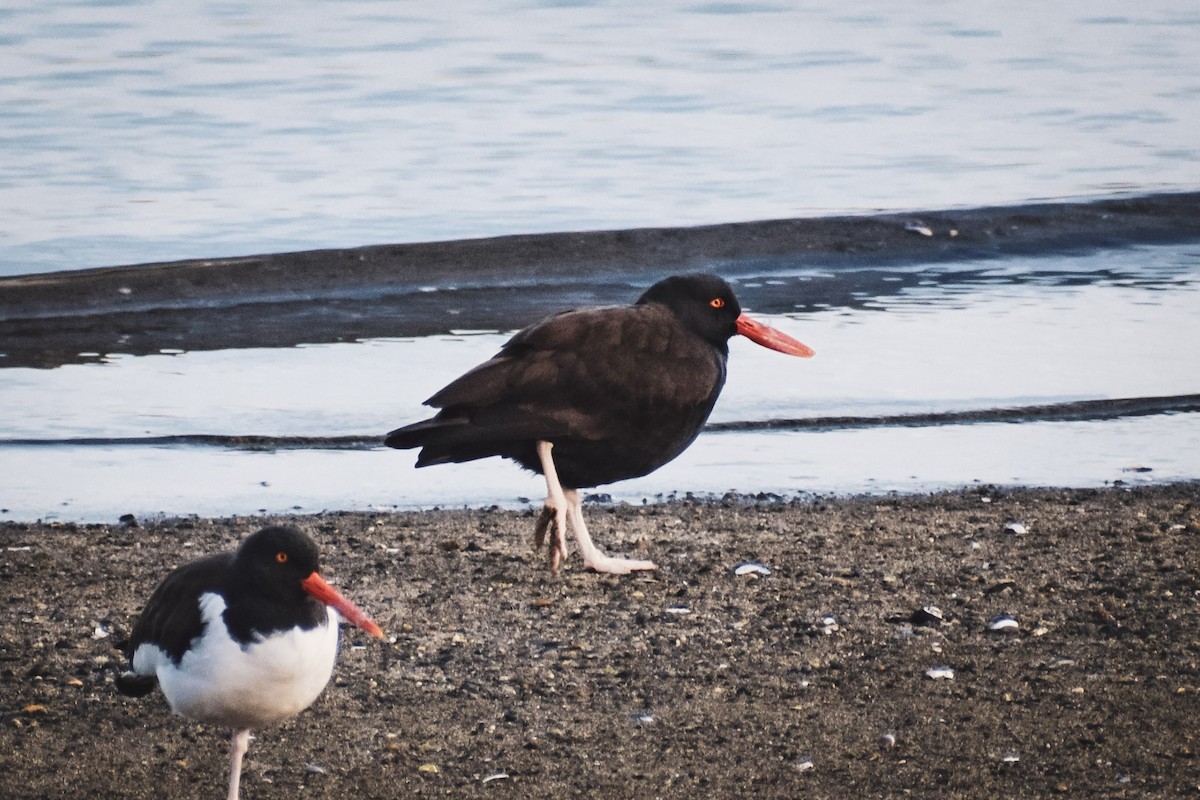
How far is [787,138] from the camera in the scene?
1702 cm

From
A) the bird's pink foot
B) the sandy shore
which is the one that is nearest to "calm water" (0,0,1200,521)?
the sandy shore

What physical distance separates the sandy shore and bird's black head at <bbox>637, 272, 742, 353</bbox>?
0.75 m

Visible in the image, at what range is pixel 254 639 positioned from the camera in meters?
4.25

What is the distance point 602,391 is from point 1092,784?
93.7 inches

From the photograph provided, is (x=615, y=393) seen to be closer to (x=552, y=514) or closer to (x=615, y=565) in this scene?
(x=552, y=514)

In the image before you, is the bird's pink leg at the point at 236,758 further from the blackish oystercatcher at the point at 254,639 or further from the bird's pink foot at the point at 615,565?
the bird's pink foot at the point at 615,565

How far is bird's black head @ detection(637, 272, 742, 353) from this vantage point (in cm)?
649

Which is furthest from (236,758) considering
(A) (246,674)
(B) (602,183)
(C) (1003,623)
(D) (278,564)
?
(B) (602,183)

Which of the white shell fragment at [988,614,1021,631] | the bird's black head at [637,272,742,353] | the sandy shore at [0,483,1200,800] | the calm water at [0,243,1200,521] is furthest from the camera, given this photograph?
the calm water at [0,243,1200,521]

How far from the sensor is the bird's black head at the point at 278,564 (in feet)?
14.0

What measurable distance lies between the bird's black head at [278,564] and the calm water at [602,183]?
2.73 metres

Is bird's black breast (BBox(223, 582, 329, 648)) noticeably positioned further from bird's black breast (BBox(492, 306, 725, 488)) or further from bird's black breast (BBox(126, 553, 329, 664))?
bird's black breast (BBox(492, 306, 725, 488))

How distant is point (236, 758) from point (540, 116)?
1423cm

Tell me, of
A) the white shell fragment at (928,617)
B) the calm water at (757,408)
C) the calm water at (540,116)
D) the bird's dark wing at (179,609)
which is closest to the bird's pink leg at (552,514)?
the calm water at (757,408)
